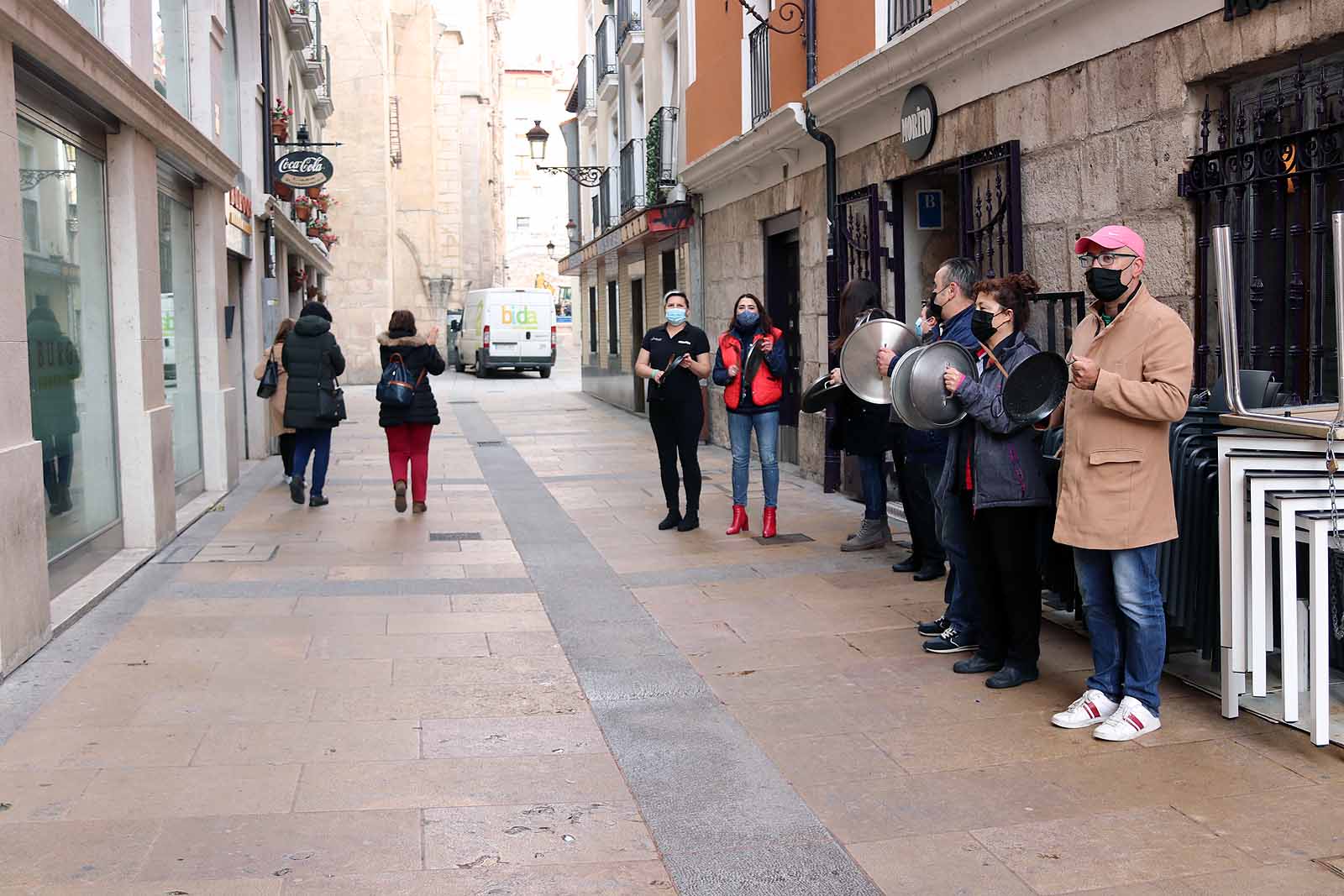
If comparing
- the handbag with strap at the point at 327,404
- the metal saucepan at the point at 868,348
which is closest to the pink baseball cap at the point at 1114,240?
the metal saucepan at the point at 868,348

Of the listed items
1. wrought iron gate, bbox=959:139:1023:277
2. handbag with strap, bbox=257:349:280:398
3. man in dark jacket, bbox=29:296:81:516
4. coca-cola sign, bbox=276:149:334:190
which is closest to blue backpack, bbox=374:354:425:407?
handbag with strap, bbox=257:349:280:398

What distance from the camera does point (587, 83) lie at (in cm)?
2844

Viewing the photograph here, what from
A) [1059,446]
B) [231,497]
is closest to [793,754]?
[1059,446]

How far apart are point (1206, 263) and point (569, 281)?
87989 millimetres

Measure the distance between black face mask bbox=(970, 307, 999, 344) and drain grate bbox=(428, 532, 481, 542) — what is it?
5.07m

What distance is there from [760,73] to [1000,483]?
9504mm

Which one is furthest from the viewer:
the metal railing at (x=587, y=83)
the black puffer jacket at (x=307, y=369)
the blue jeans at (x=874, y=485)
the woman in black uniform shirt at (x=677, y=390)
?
the metal railing at (x=587, y=83)

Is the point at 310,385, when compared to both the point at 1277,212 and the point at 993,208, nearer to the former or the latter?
the point at 993,208

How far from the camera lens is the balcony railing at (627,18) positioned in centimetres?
2120

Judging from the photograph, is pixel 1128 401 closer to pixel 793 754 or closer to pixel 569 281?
pixel 793 754

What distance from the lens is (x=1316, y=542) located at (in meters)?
4.44

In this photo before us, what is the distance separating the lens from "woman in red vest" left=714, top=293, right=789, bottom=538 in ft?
30.0

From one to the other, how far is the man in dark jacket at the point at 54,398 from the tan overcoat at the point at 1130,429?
510cm

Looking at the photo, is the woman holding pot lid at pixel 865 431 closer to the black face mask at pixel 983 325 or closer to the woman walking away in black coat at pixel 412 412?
the black face mask at pixel 983 325
